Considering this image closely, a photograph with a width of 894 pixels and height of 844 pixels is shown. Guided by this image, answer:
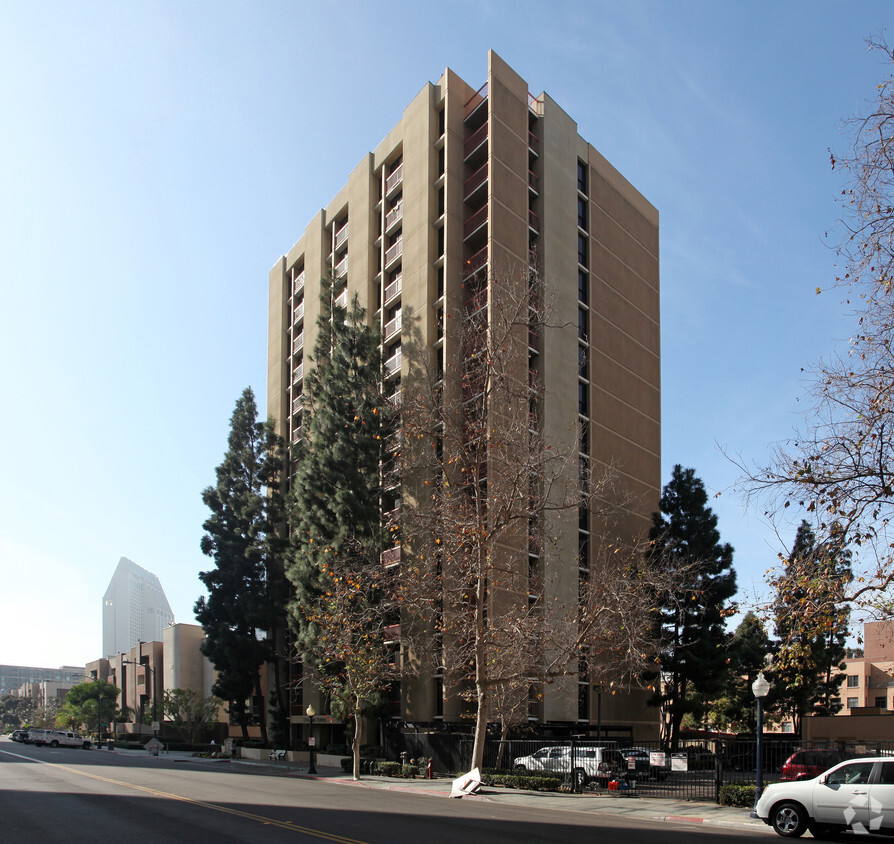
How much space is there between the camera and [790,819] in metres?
15.9

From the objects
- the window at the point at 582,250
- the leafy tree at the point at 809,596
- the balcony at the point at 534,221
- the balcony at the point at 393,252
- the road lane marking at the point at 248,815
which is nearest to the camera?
the leafy tree at the point at 809,596

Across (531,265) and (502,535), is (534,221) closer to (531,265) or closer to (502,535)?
(531,265)

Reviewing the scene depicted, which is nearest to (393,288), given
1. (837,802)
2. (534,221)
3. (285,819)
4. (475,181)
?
(475,181)

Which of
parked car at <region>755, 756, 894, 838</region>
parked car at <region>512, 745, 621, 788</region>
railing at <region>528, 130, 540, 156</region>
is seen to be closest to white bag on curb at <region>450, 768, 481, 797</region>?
parked car at <region>512, 745, 621, 788</region>

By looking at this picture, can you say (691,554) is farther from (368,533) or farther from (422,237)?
(422,237)

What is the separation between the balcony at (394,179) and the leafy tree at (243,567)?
739 inches

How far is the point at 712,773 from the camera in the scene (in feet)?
75.8

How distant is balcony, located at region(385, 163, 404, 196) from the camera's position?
2004 inches

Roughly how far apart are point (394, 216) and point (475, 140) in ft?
23.6

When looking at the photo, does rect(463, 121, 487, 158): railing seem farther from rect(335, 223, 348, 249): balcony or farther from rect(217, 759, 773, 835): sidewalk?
rect(217, 759, 773, 835): sidewalk

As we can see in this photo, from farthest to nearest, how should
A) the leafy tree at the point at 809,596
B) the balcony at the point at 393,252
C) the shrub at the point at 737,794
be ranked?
the balcony at the point at 393,252
the shrub at the point at 737,794
the leafy tree at the point at 809,596

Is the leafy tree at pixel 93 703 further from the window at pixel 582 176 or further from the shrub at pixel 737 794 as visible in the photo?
the shrub at pixel 737 794

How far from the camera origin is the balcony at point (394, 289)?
48753 millimetres

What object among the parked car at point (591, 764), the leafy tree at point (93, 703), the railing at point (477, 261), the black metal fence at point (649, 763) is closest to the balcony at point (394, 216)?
the railing at point (477, 261)
